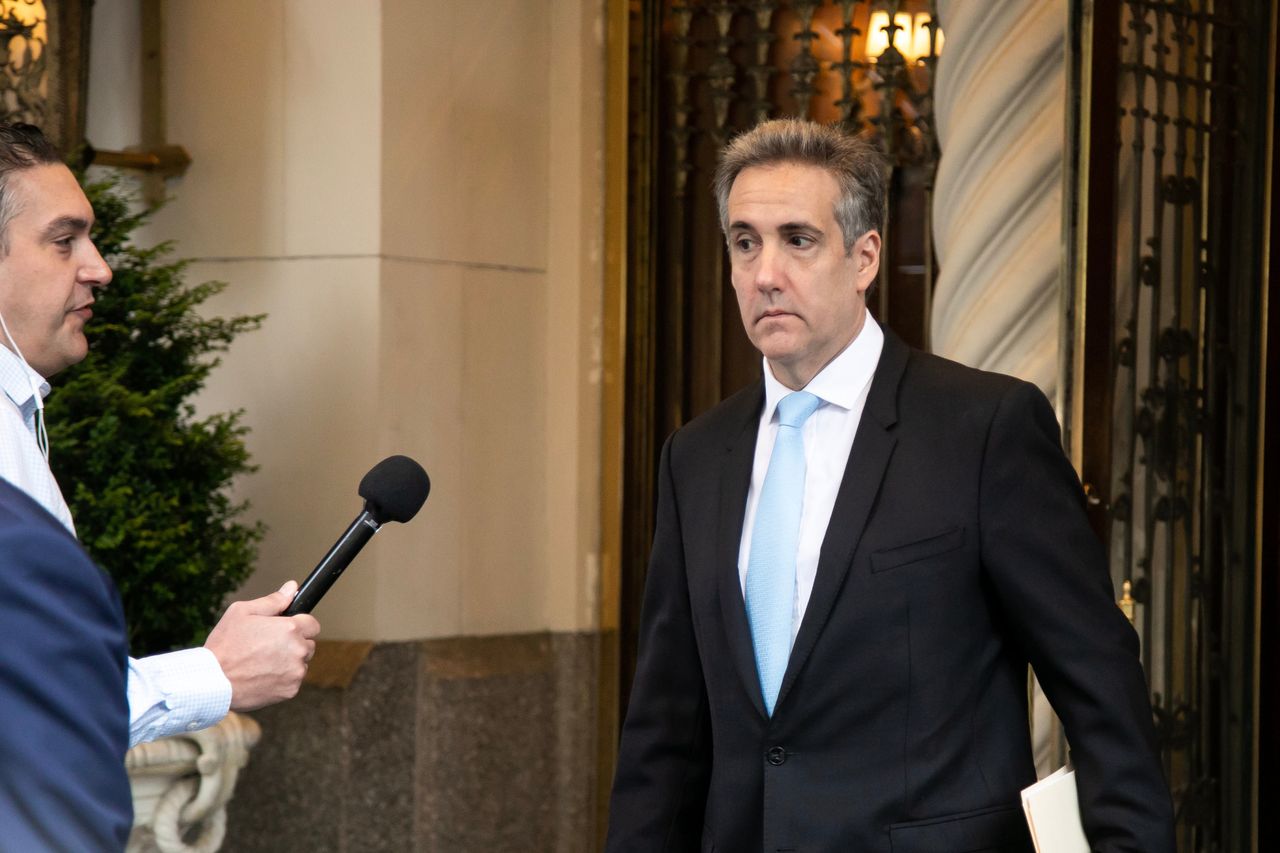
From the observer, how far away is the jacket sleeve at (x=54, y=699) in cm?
157

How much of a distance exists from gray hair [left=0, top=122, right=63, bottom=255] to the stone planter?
201cm


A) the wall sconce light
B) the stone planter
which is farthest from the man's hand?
the wall sconce light

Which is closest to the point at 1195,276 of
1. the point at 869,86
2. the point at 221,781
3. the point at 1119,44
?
the point at 1119,44

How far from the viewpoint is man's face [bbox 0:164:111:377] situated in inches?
100

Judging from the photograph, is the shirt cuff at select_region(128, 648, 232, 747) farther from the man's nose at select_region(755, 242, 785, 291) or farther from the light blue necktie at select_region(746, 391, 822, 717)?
the man's nose at select_region(755, 242, 785, 291)

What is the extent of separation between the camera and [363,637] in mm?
5246

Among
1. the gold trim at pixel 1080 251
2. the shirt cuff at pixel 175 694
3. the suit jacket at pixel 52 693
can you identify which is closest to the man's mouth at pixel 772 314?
the shirt cuff at pixel 175 694

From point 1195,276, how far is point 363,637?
2575 millimetres

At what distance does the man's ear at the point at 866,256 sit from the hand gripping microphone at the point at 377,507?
28.5 inches

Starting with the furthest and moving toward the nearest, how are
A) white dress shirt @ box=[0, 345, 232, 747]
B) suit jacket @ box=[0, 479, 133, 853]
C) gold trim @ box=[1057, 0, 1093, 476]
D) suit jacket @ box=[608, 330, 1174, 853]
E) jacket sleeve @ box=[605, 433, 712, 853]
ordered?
gold trim @ box=[1057, 0, 1093, 476]
jacket sleeve @ box=[605, 433, 712, 853]
suit jacket @ box=[608, 330, 1174, 853]
white dress shirt @ box=[0, 345, 232, 747]
suit jacket @ box=[0, 479, 133, 853]

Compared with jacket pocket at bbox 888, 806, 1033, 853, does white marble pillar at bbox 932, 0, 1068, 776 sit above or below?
above

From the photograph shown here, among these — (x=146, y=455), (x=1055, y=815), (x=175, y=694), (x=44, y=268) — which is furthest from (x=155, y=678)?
(x=146, y=455)

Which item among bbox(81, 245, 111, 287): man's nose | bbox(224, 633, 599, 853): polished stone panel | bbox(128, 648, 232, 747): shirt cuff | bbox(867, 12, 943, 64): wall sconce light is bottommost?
bbox(224, 633, 599, 853): polished stone panel

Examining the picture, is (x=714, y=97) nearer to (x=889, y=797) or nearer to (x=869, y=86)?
(x=869, y=86)
